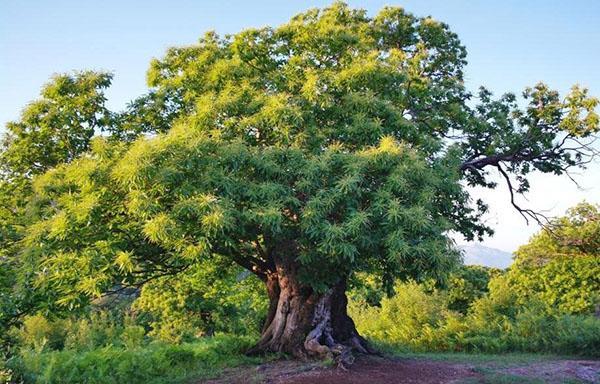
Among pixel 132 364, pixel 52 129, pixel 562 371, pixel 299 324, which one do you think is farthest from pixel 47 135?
pixel 562 371

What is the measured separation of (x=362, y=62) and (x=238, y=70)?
2.88 metres

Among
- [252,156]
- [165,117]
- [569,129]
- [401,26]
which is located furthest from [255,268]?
[569,129]

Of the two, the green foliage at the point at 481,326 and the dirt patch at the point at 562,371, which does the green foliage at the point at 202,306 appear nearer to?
the green foliage at the point at 481,326

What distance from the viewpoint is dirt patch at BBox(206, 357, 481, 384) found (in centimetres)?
1167

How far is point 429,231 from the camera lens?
10.6m

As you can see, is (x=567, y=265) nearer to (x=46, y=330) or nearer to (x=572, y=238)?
(x=572, y=238)

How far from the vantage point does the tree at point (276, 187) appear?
31.6ft

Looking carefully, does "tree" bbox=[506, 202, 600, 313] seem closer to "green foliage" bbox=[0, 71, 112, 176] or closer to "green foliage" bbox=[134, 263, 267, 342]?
"green foliage" bbox=[134, 263, 267, 342]

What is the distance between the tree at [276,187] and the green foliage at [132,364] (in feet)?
3.62

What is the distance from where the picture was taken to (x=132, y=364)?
1216 centimetres

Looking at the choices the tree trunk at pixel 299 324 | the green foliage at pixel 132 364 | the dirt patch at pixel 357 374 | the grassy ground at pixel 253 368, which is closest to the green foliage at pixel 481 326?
the grassy ground at pixel 253 368

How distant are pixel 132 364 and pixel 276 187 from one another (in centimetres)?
549

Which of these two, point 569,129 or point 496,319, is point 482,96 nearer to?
point 569,129

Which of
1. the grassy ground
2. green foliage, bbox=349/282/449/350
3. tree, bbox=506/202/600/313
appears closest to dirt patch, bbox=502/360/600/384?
the grassy ground
